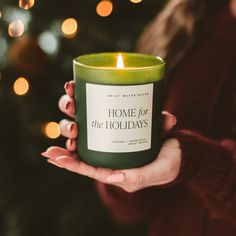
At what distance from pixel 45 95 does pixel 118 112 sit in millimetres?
785

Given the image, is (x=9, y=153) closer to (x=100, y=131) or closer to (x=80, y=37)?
(x=80, y=37)

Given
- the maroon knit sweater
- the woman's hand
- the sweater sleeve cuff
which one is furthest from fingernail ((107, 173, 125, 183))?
the maroon knit sweater

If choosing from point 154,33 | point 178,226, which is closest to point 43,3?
point 154,33

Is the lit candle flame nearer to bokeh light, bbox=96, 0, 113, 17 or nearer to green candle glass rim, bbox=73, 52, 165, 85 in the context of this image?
green candle glass rim, bbox=73, 52, 165, 85

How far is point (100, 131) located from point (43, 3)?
2.33ft

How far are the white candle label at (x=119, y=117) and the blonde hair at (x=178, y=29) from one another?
1.49 feet

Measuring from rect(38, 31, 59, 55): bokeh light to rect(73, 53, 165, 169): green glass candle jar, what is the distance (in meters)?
0.62

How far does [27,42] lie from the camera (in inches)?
49.4

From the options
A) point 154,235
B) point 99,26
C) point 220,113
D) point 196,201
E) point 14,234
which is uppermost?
point 99,26

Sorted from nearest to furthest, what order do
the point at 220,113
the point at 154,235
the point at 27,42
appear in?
the point at 220,113
the point at 154,235
the point at 27,42

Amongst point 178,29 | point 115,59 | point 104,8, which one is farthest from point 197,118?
point 104,8

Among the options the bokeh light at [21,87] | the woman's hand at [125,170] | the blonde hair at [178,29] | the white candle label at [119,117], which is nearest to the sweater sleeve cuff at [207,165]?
the woman's hand at [125,170]

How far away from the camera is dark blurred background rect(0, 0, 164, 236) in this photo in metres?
1.29

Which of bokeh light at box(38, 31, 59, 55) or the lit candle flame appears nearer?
the lit candle flame
